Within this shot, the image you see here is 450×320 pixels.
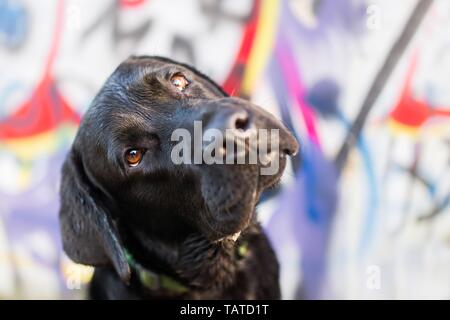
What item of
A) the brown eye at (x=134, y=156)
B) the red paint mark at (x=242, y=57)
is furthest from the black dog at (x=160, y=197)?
the red paint mark at (x=242, y=57)

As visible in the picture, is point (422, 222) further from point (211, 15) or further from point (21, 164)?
point (21, 164)

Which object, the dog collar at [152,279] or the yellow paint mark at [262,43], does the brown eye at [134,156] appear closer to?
the dog collar at [152,279]

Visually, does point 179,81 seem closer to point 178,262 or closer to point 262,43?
point 178,262

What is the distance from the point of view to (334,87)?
3789mm

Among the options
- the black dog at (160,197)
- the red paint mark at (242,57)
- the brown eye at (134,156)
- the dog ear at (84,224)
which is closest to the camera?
the black dog at (160,197)

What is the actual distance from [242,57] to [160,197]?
192 cm

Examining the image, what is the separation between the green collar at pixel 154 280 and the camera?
2.36 m

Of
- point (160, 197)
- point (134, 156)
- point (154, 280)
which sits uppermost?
point (134, 156)

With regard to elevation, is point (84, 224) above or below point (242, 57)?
below

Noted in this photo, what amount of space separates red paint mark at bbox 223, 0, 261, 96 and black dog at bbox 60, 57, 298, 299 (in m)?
1.40

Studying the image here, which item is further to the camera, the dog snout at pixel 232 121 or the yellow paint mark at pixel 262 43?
the yellow paint mark at pixel 262 43

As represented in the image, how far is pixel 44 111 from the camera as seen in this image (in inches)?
163

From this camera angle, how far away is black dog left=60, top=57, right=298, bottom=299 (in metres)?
1.90

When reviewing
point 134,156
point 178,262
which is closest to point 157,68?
point 134,156
